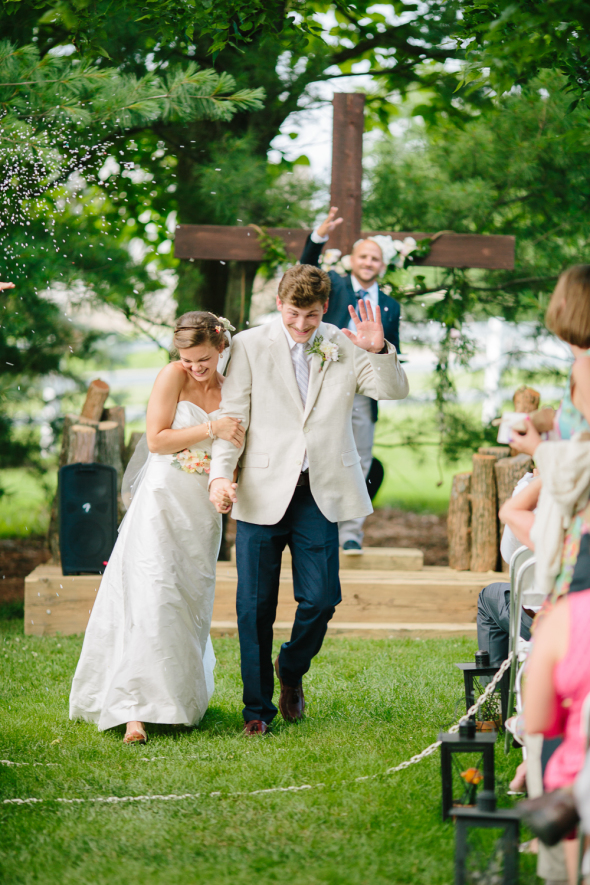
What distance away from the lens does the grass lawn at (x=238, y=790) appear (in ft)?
7.72

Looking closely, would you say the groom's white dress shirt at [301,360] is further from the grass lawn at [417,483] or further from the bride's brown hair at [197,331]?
the grass lawn at [417,483]

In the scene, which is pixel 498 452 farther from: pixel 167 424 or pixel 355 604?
pixel 167 424

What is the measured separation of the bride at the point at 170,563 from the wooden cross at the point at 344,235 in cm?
239

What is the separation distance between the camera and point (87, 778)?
9.80 ft

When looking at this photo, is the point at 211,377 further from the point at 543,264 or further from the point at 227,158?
the point at 543,264

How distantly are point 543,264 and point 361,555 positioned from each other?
2.71 metres

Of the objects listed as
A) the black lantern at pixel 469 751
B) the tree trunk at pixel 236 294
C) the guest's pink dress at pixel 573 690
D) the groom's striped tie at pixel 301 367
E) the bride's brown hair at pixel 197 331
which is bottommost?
the black lantern at pixel 469 751

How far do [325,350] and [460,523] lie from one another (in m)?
2.60

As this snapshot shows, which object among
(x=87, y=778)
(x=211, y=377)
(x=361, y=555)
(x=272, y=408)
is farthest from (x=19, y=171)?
(x=87, y=778)

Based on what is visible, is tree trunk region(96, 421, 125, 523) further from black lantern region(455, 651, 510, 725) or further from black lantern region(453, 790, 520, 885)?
black lantern region(453, 790, 520, 885)

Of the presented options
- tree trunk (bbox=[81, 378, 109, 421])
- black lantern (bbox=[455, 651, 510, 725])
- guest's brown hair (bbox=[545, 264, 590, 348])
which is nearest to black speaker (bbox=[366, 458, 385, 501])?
tree trunk (bbox=[81, 378, 109, 421])

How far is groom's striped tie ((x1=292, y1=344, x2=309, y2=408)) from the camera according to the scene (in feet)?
11.7

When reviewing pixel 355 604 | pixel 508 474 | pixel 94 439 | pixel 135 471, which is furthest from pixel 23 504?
pixel 135 471

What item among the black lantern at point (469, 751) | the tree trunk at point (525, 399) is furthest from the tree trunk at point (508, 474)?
the black lantern at point (469, 751)
